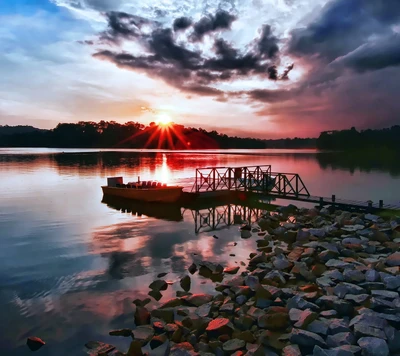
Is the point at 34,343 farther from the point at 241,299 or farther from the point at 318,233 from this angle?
the point at 318,233

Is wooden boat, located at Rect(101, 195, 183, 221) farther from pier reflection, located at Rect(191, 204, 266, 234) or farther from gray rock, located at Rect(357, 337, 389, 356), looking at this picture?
gray rock, located at Rect(357, 337, 389, 356)

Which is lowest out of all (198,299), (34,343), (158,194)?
(34,343)

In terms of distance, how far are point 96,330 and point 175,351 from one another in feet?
9.45

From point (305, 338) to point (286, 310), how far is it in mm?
1399

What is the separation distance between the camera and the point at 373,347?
618cm

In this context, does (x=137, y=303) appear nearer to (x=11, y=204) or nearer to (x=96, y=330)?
(x=96, y=330)

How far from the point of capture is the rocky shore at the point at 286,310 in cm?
668

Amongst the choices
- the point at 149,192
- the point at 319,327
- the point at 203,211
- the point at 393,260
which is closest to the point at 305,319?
the point at 319,327

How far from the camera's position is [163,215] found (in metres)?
24.8

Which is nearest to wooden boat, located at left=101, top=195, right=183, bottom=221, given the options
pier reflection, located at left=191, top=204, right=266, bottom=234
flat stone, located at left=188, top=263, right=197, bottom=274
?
pier reflection, located at left=191, top=204, right=266, bottom=234

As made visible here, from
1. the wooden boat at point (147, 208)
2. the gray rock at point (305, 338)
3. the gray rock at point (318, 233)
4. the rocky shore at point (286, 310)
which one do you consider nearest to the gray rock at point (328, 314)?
the rocky shore at point (286, 310)

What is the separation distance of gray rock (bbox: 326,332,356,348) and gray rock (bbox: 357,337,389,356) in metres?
0.22

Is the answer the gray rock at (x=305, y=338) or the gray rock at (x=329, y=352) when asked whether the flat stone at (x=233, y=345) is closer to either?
the gray rock at (x=305, y=338)

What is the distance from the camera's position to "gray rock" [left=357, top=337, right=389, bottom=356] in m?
6.08
